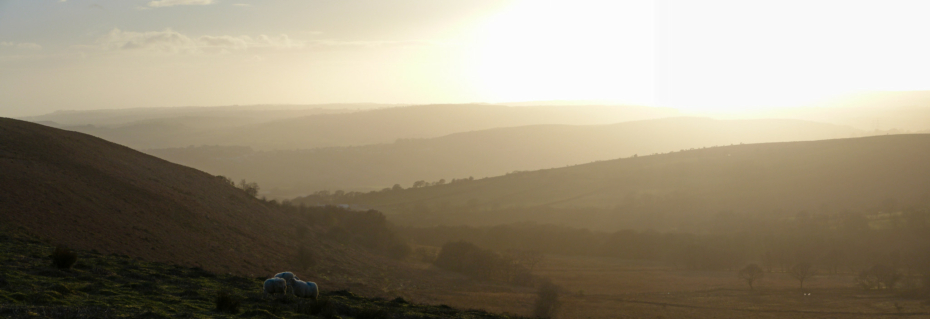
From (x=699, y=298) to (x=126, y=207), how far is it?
33.4m

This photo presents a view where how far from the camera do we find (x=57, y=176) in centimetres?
2705

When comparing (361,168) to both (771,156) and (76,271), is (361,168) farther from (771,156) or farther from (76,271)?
(76,271)

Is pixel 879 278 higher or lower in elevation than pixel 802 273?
higher

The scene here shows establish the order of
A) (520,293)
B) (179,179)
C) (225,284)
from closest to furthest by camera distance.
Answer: (225,284) → (520,293) → (179,179)

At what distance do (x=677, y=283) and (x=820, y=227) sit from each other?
90.3ft

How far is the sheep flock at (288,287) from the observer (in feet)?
49.8

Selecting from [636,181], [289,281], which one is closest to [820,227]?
[636,181]

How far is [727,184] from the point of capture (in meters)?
81.9

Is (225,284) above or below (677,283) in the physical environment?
below

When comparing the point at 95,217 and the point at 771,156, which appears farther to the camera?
the point at 771,156

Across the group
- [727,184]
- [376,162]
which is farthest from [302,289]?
[376,162]

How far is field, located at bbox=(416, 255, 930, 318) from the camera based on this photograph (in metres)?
31.4

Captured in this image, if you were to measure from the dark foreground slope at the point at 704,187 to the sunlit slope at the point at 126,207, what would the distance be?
40.3 m

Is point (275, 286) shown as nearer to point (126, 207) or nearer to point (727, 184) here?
point (126, 207)
